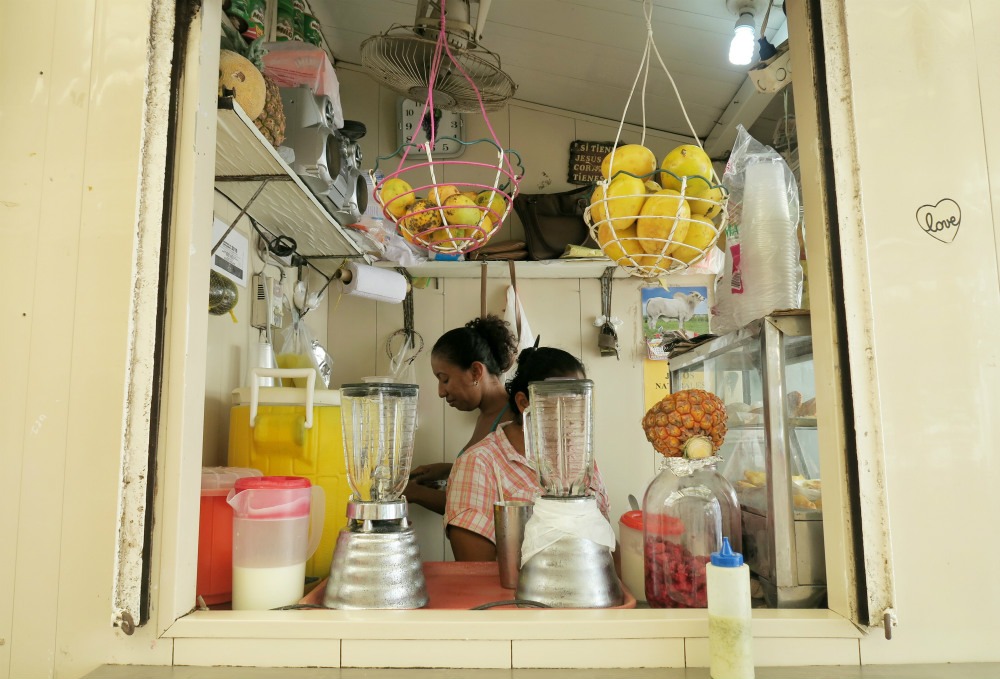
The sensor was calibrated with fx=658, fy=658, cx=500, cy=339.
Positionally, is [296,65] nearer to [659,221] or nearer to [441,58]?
[441,58]

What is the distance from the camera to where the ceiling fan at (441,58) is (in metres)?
1.70

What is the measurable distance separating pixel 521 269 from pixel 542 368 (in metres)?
0.94

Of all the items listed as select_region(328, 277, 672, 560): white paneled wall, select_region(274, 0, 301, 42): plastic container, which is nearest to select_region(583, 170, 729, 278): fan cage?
select_region(274, 0, 301, 42): plastic container

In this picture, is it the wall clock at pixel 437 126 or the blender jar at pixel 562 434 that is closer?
the blender jar at pixel 562 434

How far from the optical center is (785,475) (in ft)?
3.36

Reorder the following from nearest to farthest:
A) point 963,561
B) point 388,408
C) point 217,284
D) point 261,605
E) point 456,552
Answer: point 963,561
point 261,605
point 388,408
point 217,284
point 456,552

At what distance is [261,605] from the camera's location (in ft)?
3.32

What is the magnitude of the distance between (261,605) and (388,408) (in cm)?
37

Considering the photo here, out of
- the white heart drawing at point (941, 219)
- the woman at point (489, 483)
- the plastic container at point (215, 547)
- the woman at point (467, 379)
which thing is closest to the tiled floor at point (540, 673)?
the plastic container at point (215, 547)

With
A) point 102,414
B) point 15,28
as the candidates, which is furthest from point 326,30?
point 102,414

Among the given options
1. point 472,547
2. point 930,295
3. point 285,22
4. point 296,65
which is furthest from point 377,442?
point 285,22

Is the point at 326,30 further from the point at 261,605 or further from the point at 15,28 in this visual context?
the point at 261,605

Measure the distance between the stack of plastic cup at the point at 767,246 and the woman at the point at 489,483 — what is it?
755mm

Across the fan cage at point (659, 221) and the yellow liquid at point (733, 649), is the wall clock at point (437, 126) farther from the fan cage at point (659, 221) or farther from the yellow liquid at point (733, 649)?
the yellow liquid at point (733, 649)
